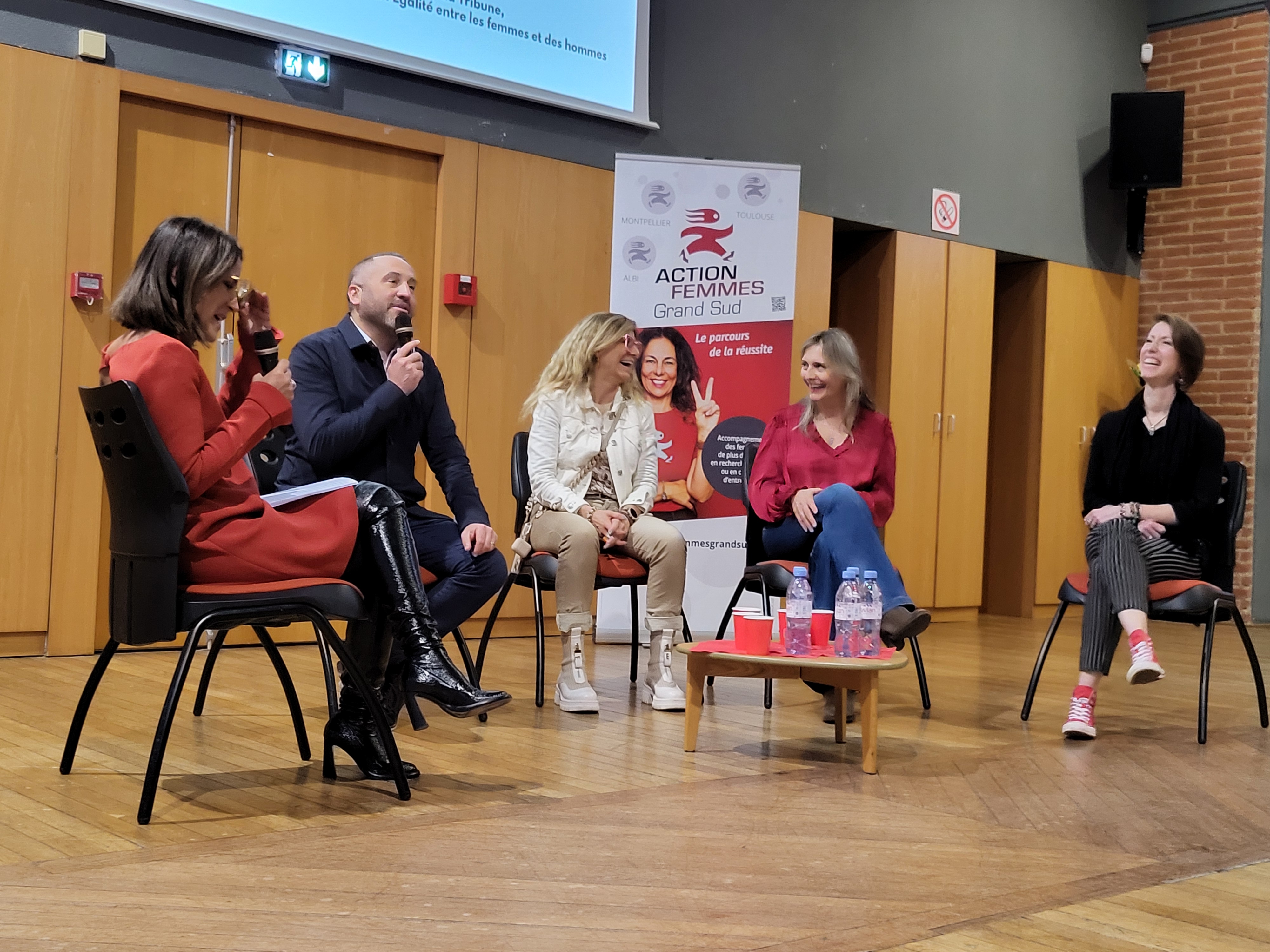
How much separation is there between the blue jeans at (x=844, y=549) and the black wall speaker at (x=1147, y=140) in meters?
5.37

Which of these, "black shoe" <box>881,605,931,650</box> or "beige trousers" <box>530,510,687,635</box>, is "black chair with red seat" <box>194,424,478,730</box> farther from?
"black shoe" <box>881,605,931,650</box>

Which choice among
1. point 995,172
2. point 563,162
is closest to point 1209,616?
point 563,162

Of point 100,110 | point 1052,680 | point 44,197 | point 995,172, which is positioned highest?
point 995,172

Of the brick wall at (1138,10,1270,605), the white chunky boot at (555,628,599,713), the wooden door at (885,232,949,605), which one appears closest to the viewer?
the white chunky boot at (555,628,599,713)

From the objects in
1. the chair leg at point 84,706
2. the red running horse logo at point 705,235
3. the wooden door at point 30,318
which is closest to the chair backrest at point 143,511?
the chair leg at point 84,706

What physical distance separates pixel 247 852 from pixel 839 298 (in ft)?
19.3

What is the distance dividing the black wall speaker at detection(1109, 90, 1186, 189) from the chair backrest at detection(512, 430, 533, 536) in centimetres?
565

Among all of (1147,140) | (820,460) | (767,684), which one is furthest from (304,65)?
(1147,140)

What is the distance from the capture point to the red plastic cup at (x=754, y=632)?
3217mm

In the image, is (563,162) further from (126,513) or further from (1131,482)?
→ (126,513)

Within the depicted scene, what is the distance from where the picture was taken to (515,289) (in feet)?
18.9

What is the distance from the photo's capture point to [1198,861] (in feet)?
7.88

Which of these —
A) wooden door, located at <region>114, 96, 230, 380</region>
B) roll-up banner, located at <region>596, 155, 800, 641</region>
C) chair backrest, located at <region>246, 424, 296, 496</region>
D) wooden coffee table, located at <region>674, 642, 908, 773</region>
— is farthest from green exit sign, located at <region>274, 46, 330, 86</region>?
wooden coffee table, located at <region>674, 642, 908, 773</region>

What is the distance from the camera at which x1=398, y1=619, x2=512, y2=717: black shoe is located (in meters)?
2.54
